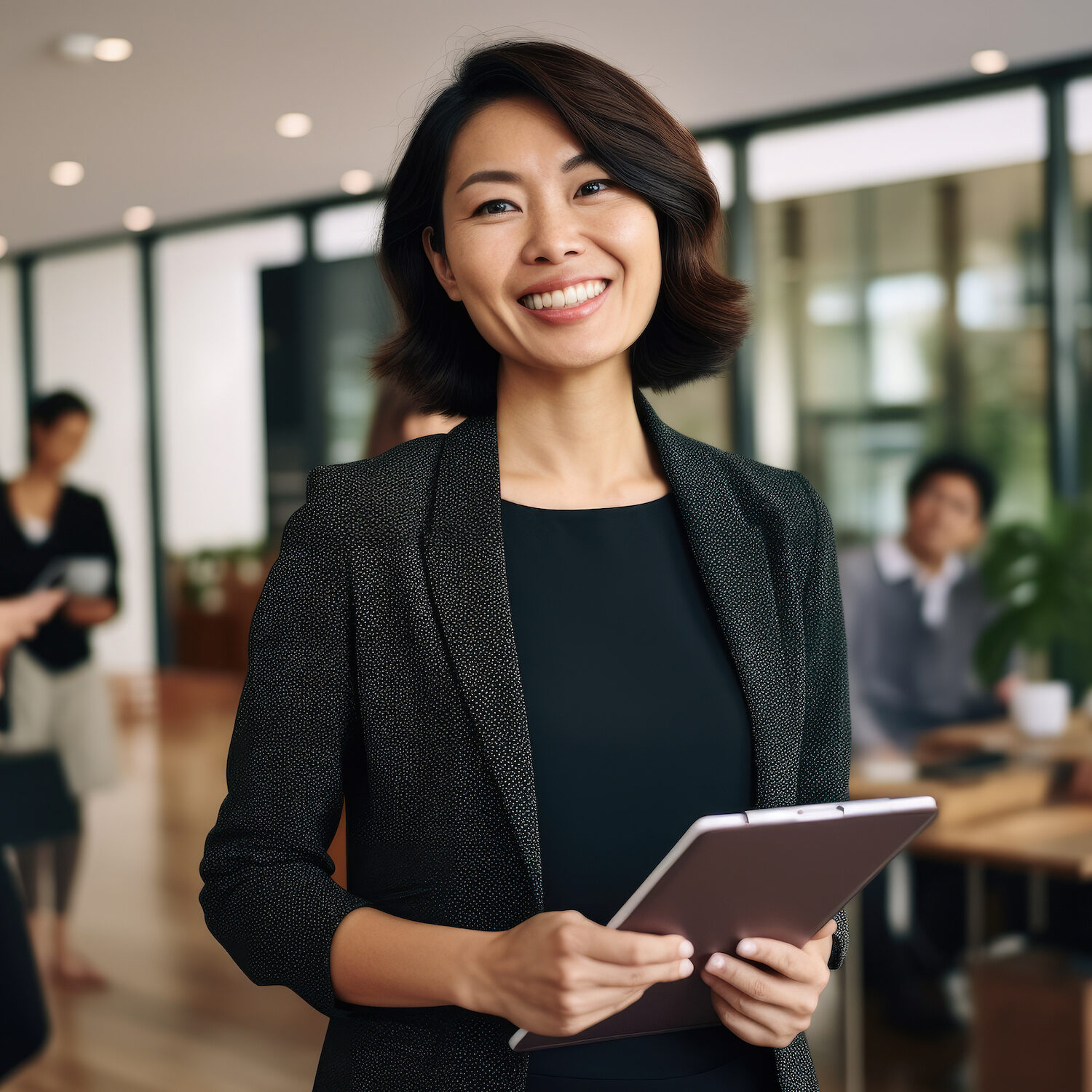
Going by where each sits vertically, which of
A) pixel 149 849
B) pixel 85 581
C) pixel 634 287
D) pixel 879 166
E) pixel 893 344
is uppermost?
pixel 879 166

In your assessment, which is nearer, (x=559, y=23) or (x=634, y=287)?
(x=634, y=287)

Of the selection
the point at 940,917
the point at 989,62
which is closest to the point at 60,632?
the point at 940,917

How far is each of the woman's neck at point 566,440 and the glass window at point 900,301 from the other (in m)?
4.13

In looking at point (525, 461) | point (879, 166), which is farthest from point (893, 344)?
point (525, 461)

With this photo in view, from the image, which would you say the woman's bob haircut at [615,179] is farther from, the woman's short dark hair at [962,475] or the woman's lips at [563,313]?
the woman's short dark hair at [962,475]

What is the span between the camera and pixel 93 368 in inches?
306

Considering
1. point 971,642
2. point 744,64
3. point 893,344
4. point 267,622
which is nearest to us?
point 267,622

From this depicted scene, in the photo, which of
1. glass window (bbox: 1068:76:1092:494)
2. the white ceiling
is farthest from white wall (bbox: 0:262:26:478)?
glass window (bbox: 1068:76:1092:494)

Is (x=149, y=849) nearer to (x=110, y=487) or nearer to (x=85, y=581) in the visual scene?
(x=85, y=581)

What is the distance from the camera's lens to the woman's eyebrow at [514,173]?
1.03 m

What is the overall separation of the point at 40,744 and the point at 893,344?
374cm

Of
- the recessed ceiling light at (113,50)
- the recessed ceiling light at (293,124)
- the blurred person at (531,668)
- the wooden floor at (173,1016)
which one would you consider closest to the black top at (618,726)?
the blurred person at (531,668)

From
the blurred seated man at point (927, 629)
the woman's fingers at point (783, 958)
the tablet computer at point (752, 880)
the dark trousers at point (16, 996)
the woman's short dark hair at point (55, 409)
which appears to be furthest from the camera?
the woman's short dark hair at point (55, 409)

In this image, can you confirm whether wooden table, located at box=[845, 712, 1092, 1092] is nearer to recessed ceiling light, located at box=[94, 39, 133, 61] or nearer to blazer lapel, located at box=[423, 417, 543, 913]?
blazer lapel, located at box=[423, 417, 543, 913]
